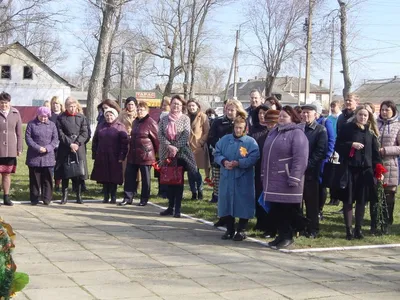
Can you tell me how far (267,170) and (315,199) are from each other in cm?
116

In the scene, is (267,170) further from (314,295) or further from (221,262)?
(314,295)

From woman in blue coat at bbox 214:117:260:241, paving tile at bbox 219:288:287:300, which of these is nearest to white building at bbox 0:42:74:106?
woman in blue coat at bbox 214:117:260:241

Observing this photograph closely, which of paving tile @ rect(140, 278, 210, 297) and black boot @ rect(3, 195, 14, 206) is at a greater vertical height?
black boot @ rect(3, 195, 14, 206)

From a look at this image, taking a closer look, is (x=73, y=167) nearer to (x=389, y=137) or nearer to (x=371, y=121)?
(x=371, y=121)

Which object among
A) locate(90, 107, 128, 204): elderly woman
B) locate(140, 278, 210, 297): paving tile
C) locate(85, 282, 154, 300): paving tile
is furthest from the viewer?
locate(90, 107, 128, 204): elderly woman

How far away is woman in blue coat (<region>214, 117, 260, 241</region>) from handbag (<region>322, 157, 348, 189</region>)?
3.37ft

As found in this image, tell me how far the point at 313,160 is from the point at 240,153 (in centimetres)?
96

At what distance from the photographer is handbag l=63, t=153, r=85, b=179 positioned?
10.7m

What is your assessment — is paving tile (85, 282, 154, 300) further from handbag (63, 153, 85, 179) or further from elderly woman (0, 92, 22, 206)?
elderly woman (0, 92, 22, 206)

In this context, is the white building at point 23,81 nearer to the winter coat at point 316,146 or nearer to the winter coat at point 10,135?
the winter coat at point 10,135

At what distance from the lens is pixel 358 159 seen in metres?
8.45

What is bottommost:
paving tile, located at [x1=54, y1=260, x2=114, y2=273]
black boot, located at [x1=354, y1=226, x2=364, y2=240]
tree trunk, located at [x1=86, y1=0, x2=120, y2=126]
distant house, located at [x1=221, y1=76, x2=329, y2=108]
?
paving tile, located at [x1=54, y1=260, x2=114, y2=273]

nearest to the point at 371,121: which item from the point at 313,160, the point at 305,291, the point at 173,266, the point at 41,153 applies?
the point at 313,160

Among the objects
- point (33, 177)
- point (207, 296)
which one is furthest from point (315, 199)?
point (33, 177)
